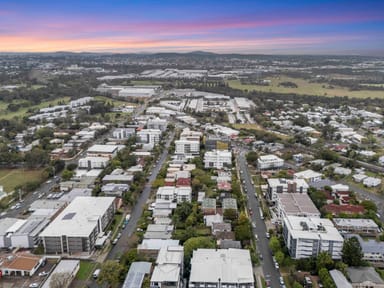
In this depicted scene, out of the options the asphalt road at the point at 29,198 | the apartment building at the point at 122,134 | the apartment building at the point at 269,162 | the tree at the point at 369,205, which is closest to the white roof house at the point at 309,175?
the apartment building at the point at 269,162

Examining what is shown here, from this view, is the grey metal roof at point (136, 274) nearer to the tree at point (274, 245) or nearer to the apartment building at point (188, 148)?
the tree at point (274, 245)

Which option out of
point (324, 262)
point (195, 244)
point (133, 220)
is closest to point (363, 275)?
point (324, 262)

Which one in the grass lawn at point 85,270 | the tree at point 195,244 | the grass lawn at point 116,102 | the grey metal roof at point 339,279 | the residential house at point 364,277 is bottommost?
the grass lawn at point 85,270

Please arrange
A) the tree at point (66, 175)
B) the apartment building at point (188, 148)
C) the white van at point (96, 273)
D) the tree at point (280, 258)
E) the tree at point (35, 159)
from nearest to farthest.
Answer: the white van at point (96, 273)
the tree at point (280, 258)
the tree at point (66, 175)
the tree at point (35, 159)
the apartment building at point (188, 148)

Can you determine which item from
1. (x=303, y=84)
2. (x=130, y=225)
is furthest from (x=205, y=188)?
(x=303, y=84)

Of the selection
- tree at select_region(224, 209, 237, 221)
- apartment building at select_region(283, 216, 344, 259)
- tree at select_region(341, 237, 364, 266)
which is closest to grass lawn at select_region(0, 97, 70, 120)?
tree at select_region(224, 209, 237, 221)

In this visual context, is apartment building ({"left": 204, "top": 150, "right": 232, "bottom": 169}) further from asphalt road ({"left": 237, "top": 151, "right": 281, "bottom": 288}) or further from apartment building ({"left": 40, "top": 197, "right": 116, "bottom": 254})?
apartment building ({"left": 40, "top": 197, "right": 116, "bottom": 254})
